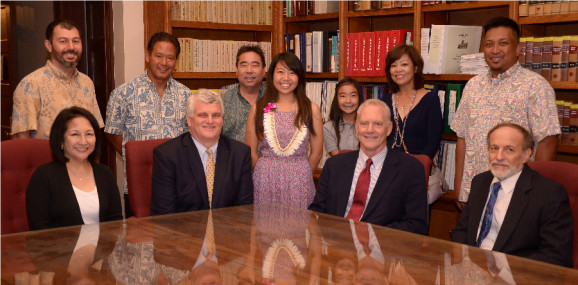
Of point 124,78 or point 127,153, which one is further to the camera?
point 124,78

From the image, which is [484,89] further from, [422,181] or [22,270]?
[22,270]

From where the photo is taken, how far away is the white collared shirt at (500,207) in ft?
8.32

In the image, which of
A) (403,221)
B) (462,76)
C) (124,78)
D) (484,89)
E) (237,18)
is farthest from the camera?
(237,18)

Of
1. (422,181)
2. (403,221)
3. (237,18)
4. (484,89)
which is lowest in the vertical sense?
(403,221)

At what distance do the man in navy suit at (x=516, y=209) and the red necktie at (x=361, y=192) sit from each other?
18.1 inches

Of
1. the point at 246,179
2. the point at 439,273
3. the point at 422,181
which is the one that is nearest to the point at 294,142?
the point at 246,179

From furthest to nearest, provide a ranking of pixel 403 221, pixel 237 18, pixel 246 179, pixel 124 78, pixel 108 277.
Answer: pixel 237 18, pixel 124 78, pixel 246 179, pixel 403 221, pixel 108 277

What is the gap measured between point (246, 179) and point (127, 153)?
0.62 metres

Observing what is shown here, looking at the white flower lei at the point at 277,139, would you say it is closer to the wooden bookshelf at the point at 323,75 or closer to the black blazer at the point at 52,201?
the black blazer at the point at 52,201

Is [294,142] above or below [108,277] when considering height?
above

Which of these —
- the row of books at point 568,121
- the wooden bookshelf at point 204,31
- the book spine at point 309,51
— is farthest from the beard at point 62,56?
the row of books at point 568,121

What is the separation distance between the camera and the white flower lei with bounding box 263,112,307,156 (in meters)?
3.61

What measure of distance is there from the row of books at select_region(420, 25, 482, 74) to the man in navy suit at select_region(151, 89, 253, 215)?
190 centimetres

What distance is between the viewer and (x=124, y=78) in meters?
4.92
